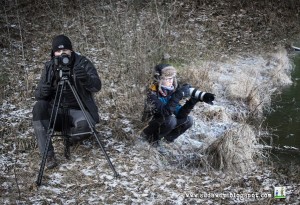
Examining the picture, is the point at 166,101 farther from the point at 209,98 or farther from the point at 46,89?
the point at 46,89

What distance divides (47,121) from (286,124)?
13.4ft

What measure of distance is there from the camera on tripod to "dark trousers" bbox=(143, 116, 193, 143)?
1378 millimetres

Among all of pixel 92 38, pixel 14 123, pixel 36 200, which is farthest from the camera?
pixel 92 38

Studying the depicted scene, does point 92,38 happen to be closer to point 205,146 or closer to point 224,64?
point 224,64

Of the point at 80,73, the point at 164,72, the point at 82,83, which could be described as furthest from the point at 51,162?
the point at 164,72

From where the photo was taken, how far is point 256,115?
702 cm

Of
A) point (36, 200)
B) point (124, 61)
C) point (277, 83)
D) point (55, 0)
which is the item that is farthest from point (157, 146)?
point (55, 0)

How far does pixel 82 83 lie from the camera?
436 cm

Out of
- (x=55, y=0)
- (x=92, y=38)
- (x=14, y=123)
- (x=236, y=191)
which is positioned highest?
(x=55, y=0)

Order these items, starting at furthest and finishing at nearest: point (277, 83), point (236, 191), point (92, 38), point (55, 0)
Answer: point (55, 0) → point (92, 38) → point (277, 83) → point (236, 191)

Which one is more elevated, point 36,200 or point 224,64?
point 224,64

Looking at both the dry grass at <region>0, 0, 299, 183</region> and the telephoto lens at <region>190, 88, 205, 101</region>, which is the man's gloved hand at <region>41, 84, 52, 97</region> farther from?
the telephoto lens at <region>190, 88, 205, 101</region>

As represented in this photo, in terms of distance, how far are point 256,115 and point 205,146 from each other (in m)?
2.23

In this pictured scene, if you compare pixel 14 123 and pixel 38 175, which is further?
pixel 14 123
